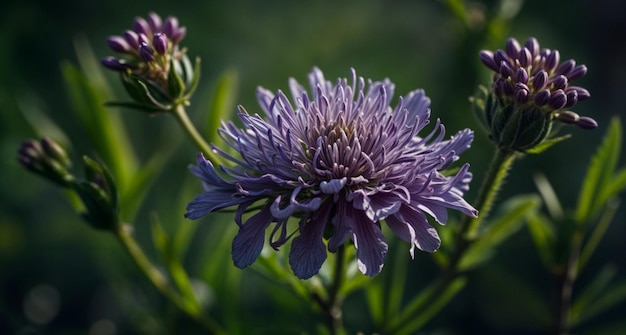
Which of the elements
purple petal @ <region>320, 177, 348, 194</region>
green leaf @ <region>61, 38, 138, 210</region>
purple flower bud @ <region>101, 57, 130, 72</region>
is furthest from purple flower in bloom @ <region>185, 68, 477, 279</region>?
green leaf @ <region>61, 38, 138, 210</region>

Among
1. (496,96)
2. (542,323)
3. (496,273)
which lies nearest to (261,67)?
(496,273)

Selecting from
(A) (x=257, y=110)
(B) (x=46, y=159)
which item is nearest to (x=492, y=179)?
(B) (x=46, y=159)

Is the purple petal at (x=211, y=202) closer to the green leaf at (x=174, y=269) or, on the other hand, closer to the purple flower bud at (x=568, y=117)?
the green leaf at (x=174, y=269)

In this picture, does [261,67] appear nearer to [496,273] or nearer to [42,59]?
[42,59]

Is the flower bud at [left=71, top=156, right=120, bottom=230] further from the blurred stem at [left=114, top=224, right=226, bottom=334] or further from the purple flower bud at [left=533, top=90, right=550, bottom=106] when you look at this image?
the purple flower bud at [left=533, top=90, right=550, bottom=106]

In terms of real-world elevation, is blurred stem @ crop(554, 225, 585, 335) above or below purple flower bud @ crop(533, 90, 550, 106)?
below

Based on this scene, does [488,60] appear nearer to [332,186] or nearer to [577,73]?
[577,73]
